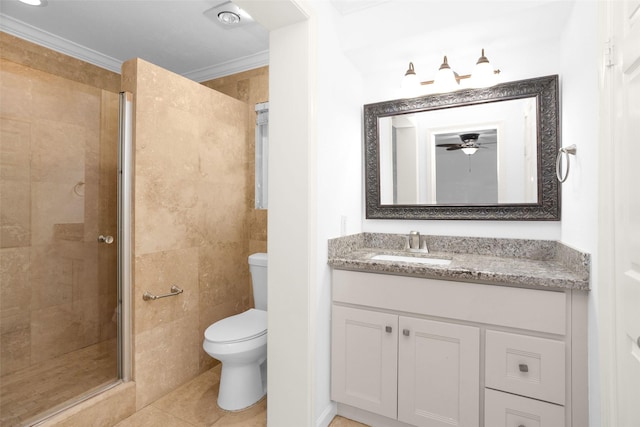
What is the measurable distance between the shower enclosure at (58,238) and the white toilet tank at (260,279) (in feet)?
2.60

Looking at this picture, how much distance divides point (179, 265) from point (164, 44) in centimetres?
173

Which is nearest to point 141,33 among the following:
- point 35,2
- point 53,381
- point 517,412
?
point 35,2

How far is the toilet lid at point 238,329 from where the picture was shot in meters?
1.79

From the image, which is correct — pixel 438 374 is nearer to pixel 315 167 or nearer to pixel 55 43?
pixel 315 167

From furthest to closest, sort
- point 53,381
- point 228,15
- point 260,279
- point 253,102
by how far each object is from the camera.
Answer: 1. point 253,102
2. point 260,279
3. point 228,15
4. point 53,381

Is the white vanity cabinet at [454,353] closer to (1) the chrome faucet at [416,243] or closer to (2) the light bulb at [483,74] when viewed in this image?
(1) the chrome faucet at [416,243]

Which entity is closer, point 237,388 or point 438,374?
point 438,374

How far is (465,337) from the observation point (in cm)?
141

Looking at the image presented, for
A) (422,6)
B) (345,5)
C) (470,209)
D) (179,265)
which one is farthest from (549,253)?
(179,265)

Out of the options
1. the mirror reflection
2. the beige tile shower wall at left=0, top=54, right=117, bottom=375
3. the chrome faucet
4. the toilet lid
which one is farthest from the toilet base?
the mirror reflection

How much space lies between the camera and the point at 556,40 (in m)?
1.68

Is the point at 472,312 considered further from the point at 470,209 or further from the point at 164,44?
the point at 164,44

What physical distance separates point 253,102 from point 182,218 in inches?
47.0

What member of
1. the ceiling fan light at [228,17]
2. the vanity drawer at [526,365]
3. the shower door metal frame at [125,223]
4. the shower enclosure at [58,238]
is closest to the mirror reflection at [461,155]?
the vanity drawer at [526,365]
